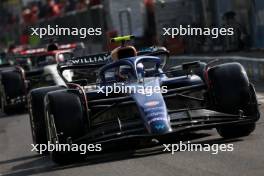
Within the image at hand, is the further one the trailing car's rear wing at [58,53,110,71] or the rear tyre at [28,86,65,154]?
the trailing car's rear wing at [58,53,110,71]

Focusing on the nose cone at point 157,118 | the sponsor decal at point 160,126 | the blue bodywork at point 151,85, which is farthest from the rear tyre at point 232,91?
the sponsor decal at point 160,126


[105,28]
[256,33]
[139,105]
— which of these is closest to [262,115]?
[139,105]

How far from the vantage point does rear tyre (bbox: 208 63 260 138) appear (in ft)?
34.6

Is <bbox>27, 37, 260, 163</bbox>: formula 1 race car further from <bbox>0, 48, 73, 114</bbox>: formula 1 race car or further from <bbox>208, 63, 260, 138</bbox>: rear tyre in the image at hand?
<bbox>0, 48, 73, 114</bbox>: formula 1 race car

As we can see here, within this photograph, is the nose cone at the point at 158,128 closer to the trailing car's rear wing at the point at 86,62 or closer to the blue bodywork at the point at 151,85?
the blue bodywork at the point at 151,85

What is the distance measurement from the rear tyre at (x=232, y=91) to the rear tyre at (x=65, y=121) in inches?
66.1

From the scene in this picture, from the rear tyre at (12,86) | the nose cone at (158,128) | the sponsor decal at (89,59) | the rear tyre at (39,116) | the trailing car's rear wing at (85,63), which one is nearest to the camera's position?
the nose cone at (158,128)

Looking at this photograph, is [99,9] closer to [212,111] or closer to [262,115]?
[262,115]

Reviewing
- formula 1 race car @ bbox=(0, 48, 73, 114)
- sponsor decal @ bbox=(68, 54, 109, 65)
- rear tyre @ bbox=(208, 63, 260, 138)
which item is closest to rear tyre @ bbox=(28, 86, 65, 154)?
sponsor decal @ bbox=(68, 54, 109, 65)

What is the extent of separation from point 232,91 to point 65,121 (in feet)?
6.76

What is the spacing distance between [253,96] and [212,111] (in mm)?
558

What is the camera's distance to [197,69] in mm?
12422

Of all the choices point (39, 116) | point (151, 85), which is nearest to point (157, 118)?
point (151, 85)

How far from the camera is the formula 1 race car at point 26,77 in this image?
20.4 m
